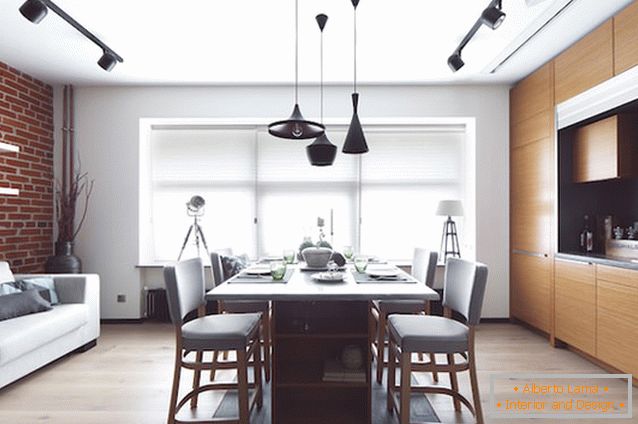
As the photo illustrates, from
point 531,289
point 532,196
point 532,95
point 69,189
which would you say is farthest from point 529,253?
point 69,189

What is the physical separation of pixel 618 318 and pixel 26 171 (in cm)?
541

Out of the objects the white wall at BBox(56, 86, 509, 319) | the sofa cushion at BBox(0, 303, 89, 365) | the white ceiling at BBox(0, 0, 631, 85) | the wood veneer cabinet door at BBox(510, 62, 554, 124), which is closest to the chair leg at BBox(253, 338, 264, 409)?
the sofa cushion at BBox(0, 303, 89, 365)

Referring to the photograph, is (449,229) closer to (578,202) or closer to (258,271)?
(578,202)

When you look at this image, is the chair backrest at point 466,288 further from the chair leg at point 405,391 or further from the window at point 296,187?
the window at point 296,187

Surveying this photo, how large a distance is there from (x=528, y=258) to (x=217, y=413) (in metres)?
3.30

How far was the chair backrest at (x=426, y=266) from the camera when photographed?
10.2 feet

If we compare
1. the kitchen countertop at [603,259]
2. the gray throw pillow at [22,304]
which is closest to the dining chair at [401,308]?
the kitchen countertop at [603,259]

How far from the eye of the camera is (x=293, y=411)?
2.33 metres

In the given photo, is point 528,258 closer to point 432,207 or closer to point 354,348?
point 432,207

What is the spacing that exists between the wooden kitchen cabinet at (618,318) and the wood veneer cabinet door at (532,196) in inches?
31.5

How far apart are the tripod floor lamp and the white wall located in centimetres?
29

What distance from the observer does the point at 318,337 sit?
6.96ft

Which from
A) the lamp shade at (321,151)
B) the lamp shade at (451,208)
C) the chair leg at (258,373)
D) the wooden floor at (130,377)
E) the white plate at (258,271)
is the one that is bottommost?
A: the wooden floor at (130,377)

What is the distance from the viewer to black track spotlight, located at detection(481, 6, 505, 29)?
264cm
